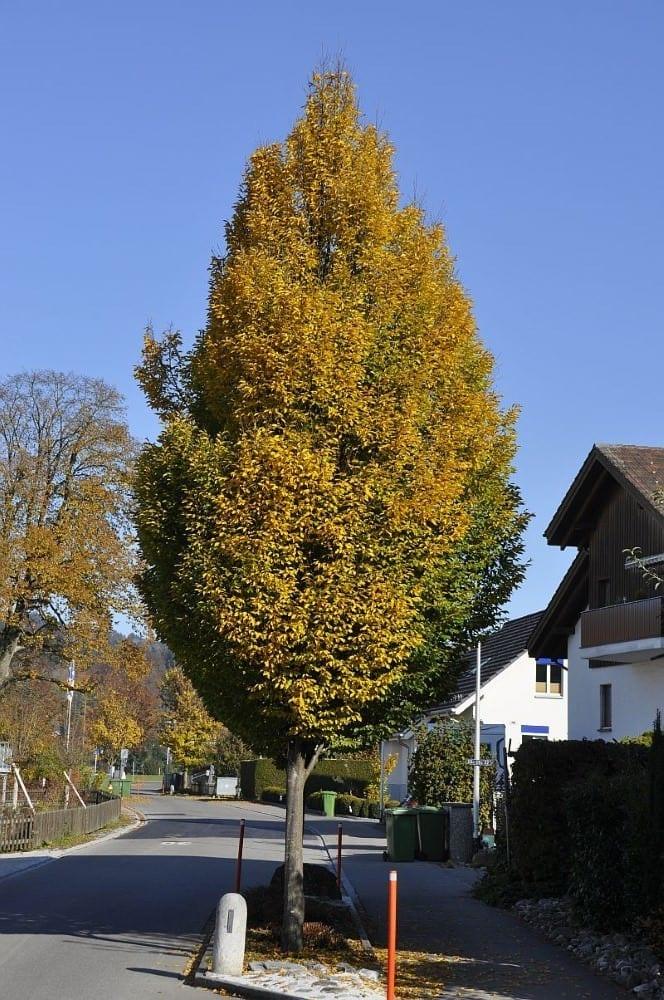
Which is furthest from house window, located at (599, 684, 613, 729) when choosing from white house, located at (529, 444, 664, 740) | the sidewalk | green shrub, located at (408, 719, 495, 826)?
the sidewalk

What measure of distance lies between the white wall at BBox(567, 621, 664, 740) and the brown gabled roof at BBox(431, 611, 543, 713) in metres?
9.25

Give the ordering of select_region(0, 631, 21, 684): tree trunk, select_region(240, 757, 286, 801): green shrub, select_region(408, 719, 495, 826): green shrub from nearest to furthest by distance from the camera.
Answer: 1. select_region(408, 719, 495, 826): green shrub
2. select_region(0, 631, 21, 684): tree trunk
3. select_region(240, 757, 286, 801): green shrub

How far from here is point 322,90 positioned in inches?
590

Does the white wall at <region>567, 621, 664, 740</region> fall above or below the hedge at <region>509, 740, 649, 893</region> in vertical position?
above

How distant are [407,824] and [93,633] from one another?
1304 cm

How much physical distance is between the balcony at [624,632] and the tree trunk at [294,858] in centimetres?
1443

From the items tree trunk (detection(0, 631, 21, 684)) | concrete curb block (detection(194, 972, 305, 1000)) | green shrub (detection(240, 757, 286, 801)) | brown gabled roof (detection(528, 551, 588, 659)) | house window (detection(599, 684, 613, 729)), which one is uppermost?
brown gabled roof (detection(528, 551, 588, 659))

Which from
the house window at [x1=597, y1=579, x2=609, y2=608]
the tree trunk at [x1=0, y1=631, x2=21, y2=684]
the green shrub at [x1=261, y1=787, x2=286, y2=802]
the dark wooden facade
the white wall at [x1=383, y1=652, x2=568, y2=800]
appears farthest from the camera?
the green shrub at [x1=261, y1=787, x2=286, y2=802]

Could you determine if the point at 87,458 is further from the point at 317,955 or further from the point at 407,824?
the point at 317,955

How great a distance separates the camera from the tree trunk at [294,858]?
1293cm


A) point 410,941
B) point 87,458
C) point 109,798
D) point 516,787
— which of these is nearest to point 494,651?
point 109,798

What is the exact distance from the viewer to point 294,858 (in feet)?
43.3

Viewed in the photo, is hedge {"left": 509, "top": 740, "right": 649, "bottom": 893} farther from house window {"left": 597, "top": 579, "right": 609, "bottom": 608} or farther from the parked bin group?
house window {"left": 597, "top": 579, "right": 609, "bottom": 608}

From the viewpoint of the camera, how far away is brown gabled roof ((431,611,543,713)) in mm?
43312
